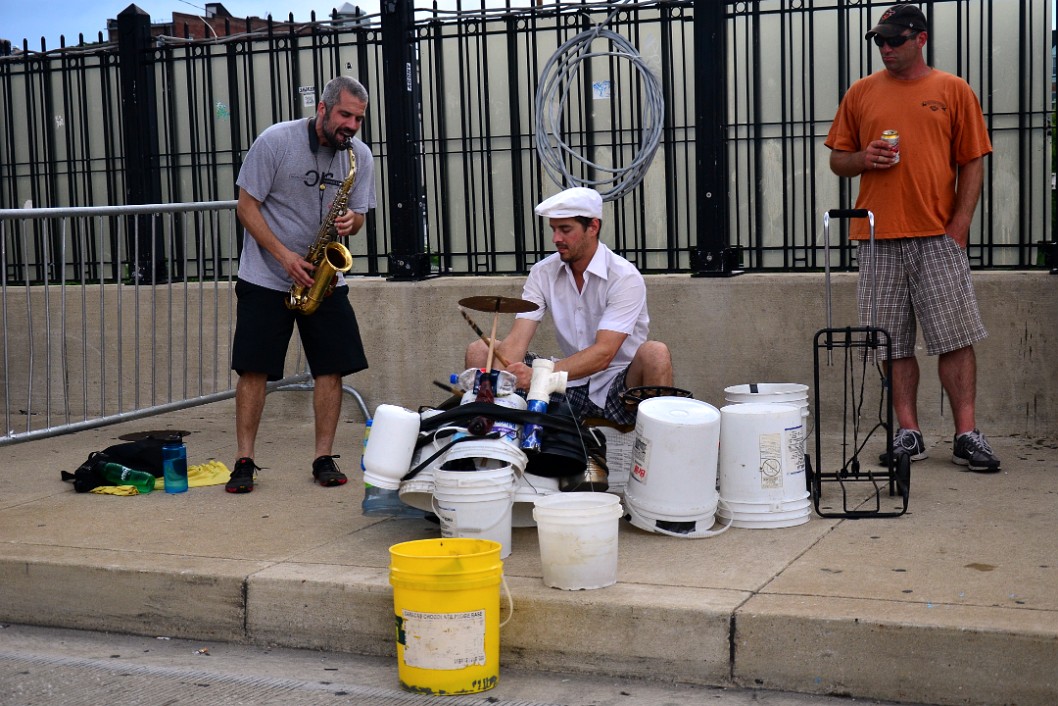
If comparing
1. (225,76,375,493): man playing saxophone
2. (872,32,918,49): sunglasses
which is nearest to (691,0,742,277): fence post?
(872,32,918,49): sunglasses

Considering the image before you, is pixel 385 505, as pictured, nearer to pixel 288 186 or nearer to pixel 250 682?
pixel 250 682

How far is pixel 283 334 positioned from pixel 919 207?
312 centimetres

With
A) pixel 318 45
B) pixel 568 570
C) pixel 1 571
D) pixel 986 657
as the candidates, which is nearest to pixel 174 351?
pixel 318 45

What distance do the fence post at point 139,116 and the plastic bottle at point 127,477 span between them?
283 cm

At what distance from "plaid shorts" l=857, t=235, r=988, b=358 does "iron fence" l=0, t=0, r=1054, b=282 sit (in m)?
1.14

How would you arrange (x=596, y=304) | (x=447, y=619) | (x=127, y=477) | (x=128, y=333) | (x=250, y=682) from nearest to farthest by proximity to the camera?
(x=447, y=619), (x=250, y=682), (x=596, y=304), (x=127, y=477), (x=128, y=333)

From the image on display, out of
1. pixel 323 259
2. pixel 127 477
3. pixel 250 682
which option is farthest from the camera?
pixel 127 477

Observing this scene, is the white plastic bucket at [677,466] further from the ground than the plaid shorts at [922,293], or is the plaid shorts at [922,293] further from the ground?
the plaid shorts at [922,293]

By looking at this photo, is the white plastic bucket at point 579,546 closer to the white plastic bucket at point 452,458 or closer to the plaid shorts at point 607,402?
the white plastic bucket at point 452,458

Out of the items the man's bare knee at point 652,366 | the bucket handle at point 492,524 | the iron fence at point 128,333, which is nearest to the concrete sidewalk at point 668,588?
the bucket handle at point 492,524

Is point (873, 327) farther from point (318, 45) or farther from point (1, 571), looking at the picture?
point (318, 45)

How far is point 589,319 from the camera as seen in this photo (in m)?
5.89

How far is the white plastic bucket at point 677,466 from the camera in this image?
480cm

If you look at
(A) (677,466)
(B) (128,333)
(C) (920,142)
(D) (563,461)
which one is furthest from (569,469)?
(B) (128,333)
